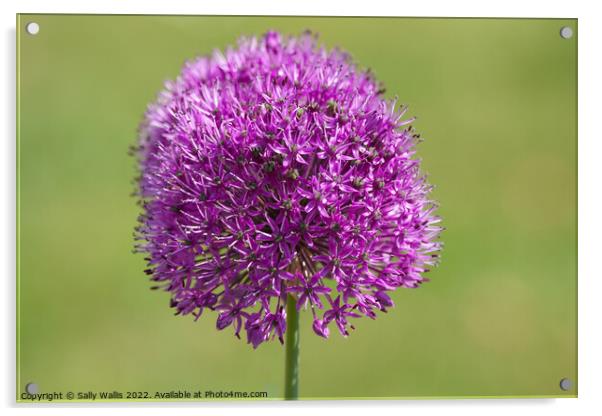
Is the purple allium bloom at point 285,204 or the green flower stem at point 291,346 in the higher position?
the purple allium bloom at point 285,204

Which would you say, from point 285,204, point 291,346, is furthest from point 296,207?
point 291,346

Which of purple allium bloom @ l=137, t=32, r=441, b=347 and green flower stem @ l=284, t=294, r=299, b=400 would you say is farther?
green flower stem @ l=284, t=294, r=299, b=400

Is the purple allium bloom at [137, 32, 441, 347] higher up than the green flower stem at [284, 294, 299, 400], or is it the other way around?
the purple allium bloom at [137, 32, 441, 347]

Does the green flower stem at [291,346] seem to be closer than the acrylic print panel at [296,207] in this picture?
No
